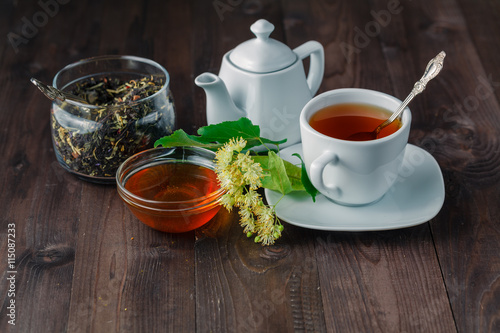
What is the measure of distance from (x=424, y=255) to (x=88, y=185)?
0.61 metres

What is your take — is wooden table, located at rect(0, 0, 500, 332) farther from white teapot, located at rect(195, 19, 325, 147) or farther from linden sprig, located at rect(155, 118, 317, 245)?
white teapot, located at rect(195, 19, 325, 147)

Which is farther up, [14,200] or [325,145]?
[325,145]

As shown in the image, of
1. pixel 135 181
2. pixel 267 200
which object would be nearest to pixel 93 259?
pixel 135 181

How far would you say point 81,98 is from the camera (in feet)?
3.55

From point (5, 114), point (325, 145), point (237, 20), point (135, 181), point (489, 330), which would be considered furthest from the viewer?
point (237, 20)

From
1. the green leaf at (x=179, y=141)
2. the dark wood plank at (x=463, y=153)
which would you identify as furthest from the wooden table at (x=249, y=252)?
the green leaf at (x=179, y=141)

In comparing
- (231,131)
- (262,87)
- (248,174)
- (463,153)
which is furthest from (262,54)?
(463,153)

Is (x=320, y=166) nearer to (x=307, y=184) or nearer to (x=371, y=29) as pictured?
(x=307, y=184)

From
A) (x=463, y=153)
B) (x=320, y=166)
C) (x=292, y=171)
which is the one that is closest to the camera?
(x=320, y=166)

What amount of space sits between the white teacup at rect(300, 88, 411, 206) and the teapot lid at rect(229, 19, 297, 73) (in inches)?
Result: 5.4

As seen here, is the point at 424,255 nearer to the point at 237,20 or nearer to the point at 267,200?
the point at 267,200

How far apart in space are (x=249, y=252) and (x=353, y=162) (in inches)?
8.7

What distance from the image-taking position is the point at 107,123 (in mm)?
1023

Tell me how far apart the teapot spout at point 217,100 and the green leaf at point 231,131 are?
9 cm
